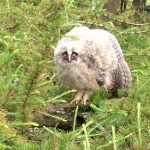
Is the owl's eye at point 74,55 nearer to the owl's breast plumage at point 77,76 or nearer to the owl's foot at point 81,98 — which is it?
the owl's breast plumage at point 77,76

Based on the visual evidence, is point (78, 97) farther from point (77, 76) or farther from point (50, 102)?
point (50, 102)

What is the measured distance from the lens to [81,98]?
3635mm

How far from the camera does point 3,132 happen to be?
2119 millimetres

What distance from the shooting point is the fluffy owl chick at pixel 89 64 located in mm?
3570

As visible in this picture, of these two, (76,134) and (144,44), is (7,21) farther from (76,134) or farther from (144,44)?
(76,134)

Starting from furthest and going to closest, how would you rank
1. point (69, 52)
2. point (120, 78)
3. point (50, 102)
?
1. point (120, 78)
2. point (69, 52)
3. point (50, 102)

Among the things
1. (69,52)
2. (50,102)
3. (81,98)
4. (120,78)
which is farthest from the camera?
(120,78)

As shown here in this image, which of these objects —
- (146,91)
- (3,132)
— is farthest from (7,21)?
(3,132)

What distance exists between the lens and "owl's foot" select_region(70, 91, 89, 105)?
3553mm

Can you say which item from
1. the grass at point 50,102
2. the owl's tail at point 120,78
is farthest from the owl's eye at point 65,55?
the owl's tail at point 120,78

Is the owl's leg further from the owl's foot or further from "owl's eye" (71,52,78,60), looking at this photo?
"owl's eye" (71,52,78,60)

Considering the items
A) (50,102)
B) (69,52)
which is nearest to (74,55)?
(69,52)

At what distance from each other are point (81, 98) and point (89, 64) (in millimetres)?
269

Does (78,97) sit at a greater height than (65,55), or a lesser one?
lesser
